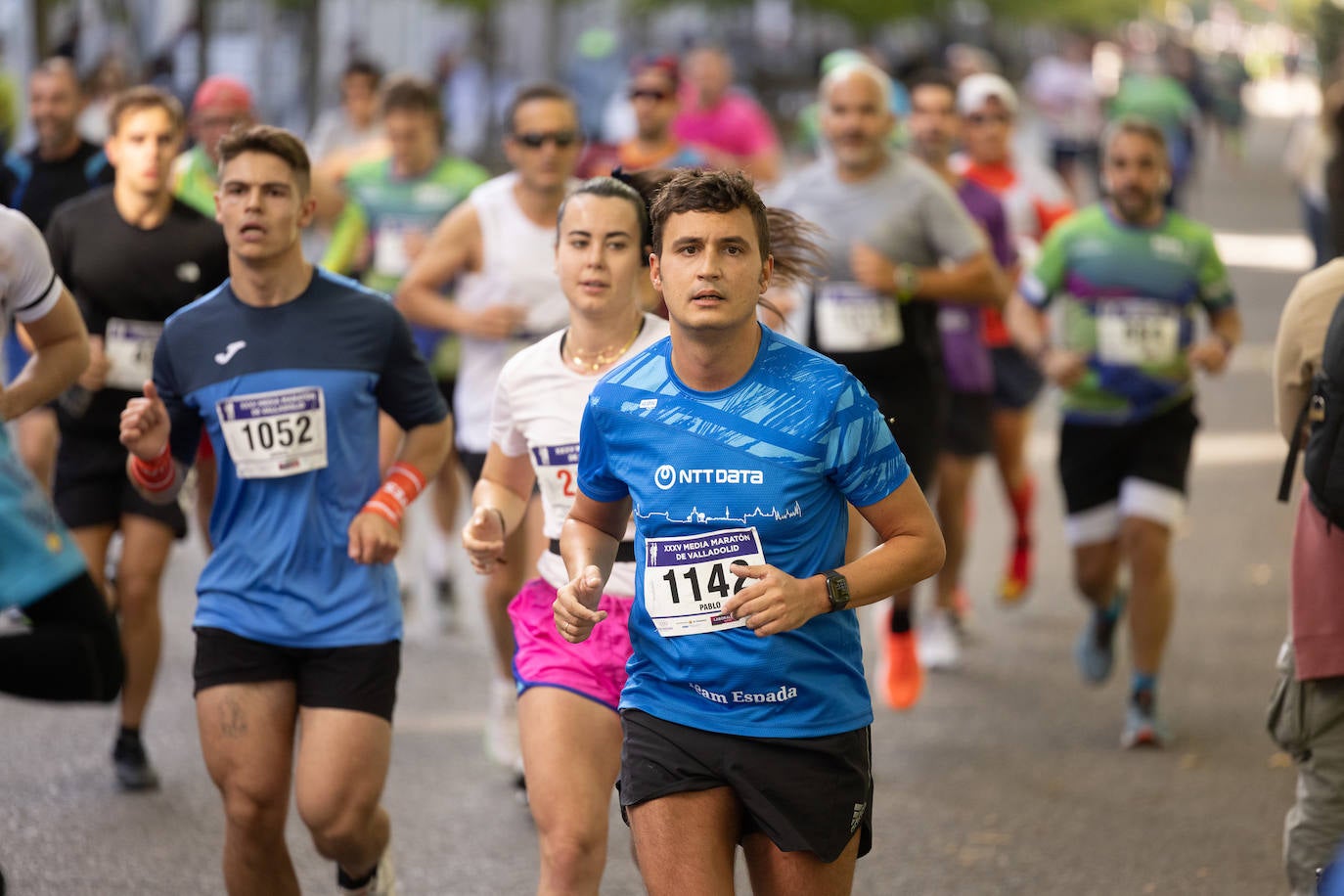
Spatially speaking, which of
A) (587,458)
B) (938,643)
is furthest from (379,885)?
(938,643)

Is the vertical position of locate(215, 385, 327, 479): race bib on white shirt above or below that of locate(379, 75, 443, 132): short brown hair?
below

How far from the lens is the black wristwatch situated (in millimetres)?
3764

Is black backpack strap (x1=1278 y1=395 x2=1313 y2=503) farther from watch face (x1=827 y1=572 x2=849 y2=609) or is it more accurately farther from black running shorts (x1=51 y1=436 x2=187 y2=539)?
black running shorts (x1=51 y1=436 x2=187 y2=539)

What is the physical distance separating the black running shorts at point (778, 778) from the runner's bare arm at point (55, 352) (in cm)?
209

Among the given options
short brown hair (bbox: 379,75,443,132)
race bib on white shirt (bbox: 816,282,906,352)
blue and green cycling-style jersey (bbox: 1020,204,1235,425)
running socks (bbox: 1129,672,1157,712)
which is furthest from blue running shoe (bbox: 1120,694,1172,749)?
short brown hair (bbox: 379,75,443,132)

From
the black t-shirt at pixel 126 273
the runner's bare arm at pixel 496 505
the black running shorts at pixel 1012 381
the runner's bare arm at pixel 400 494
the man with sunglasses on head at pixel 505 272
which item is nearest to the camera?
the runner's bare arm at pixel 496 505

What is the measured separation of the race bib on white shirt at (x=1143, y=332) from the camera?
743 centimetres

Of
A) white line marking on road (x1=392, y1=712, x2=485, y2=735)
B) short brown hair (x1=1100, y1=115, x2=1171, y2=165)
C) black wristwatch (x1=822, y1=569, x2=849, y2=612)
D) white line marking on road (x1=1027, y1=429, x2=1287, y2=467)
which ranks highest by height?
short brown hair (x1=1100, y1=115, x2=1171, y2=165)

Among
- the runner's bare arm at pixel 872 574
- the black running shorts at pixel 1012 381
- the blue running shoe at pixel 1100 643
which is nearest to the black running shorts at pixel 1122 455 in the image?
the blue running shoe at pixel 1100 643

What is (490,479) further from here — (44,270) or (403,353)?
(44,270)

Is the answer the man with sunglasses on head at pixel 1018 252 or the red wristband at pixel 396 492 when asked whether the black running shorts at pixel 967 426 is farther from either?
the red wristband at pixel 396 492

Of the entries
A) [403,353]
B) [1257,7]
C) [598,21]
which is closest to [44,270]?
[403,353]

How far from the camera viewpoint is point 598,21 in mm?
42094

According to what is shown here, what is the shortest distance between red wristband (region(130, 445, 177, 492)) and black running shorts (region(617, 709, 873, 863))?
1.67m
